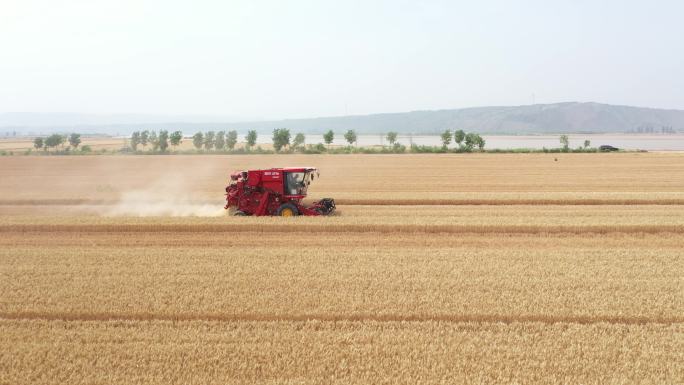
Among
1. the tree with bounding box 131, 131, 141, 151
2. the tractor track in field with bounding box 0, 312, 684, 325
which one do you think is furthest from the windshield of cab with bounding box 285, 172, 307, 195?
the tree with bounding box 131, 131, 141, 151

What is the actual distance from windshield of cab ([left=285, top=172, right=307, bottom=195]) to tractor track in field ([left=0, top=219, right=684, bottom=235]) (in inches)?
103

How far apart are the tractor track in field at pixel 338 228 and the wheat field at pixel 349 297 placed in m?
0.05

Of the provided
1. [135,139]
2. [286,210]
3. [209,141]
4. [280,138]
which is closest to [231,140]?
[209,141]

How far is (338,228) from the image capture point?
1872 cm

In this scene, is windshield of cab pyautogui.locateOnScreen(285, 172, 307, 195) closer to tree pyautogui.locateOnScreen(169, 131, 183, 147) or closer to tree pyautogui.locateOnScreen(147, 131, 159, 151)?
tree pyautogui.locateOnScreen(147, 131, 159, 151)

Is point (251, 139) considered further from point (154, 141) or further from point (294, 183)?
point (294, 183)

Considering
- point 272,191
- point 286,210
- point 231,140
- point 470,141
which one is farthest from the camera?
point 231,140

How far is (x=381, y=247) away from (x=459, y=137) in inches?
3108

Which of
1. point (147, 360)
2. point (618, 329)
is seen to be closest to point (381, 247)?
point (618, 329)

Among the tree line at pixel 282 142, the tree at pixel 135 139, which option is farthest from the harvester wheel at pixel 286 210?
the tree at pixel 135 139

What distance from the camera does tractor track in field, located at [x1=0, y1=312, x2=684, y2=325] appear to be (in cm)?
988

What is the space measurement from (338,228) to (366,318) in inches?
347

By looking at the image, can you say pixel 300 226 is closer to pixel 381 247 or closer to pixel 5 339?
pixel 381 247

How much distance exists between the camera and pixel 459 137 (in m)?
92.6
